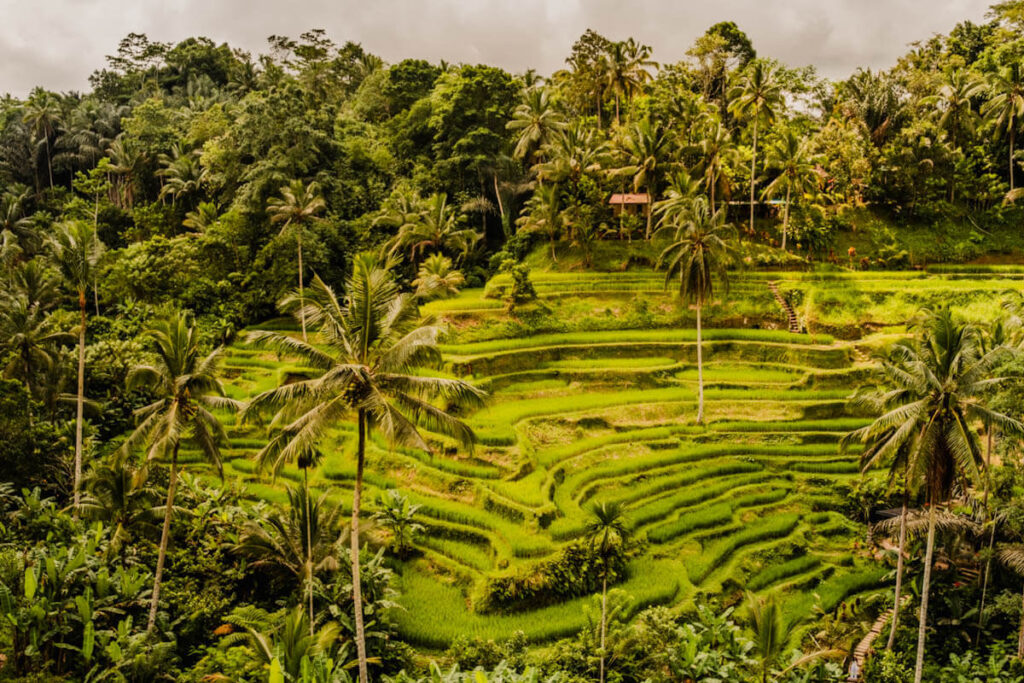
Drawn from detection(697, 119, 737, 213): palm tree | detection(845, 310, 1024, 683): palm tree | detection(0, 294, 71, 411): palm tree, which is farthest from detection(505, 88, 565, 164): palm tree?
detection(845, 310, 1024, 683): palm tree

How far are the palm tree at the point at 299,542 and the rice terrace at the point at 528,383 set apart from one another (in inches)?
3.8

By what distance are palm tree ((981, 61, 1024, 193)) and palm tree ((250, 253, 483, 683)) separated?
150 feet

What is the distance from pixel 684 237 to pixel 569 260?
1371 centimetres

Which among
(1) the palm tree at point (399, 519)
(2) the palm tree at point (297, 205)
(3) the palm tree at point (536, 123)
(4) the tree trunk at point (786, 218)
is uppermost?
(3) the palm tree at point (536, 123)

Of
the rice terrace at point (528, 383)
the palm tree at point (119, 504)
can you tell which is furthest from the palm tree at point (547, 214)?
the palm tree at point (119, 504)

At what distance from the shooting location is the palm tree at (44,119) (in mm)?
56312

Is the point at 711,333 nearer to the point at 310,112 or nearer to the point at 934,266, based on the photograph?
the point at 934,266

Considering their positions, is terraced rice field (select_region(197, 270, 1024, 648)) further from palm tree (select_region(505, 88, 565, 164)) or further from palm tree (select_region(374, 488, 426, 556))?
palm tree (select_region(505, 88, 565, 164))

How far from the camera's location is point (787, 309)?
36.9 m

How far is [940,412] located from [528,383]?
17.8 m

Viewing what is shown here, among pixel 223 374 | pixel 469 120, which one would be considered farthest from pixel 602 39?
pixel 223 374

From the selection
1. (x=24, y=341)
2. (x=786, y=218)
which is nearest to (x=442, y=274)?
(x=24, y=341)

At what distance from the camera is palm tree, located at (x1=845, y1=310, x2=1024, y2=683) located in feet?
53.3

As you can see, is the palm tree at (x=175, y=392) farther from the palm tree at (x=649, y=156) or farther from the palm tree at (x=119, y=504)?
the palm tree at (x=649, y=156)
